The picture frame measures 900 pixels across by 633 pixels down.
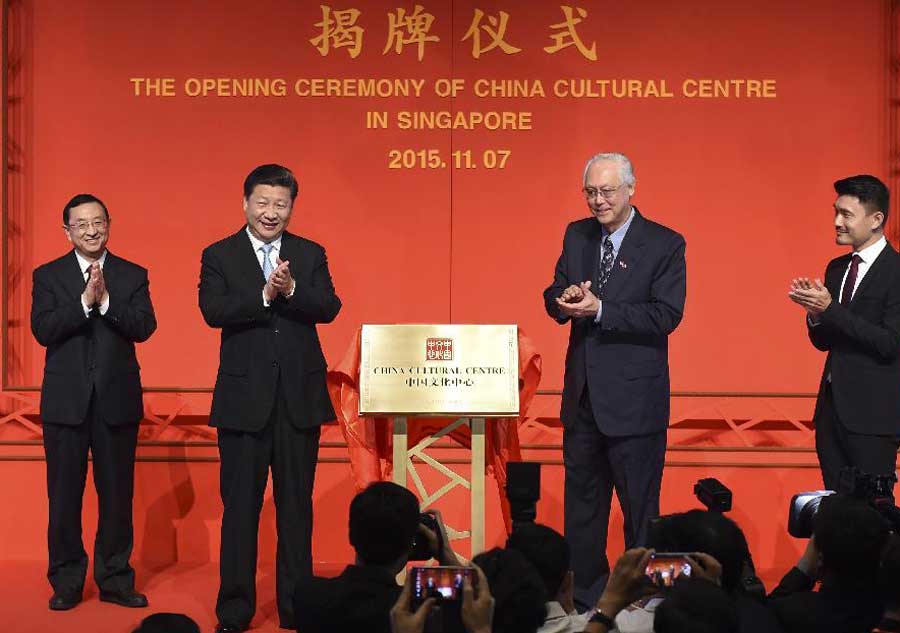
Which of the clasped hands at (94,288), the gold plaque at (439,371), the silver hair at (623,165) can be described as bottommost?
the gold plaque at (439,371)

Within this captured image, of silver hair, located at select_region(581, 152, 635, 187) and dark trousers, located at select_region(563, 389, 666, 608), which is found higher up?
silver hair, located at select_region(581, 152, 635, 187)

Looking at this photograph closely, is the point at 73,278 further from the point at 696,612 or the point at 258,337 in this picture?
the point at 696,612

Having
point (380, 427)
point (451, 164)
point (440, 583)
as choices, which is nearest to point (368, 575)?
point (440, 583)

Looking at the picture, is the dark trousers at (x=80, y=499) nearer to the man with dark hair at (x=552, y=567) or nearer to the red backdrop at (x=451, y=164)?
the red backdrop at (x=451, y=164)

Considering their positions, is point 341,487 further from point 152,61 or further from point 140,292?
point 152,61

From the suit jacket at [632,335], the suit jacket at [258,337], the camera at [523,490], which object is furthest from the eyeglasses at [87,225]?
the camera at [523,490]

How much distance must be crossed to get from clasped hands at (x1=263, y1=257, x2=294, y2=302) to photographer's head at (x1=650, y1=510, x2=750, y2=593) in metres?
1.67

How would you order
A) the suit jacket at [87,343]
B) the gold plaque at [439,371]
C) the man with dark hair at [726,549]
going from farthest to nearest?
the suit jacket at [87,343], the gold plaque at [439,371], the man with dark hair at [726,549]

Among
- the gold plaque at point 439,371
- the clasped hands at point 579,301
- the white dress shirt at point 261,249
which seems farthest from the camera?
the white dress shirt at point 261,249

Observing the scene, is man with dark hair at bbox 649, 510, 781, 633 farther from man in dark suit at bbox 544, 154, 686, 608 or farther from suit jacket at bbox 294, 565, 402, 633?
man in dark suit at bbox 544, 154, 686, 608

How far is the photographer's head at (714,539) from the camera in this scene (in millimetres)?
2695

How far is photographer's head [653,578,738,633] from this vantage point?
2248 millimetres

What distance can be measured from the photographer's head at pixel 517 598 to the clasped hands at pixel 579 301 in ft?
5.04

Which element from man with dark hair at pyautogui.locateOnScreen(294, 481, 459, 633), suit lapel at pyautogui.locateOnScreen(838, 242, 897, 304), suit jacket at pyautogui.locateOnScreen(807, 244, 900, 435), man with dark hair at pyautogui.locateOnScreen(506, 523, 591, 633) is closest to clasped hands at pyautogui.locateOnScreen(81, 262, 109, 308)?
man with dark hair at pyautogui.locateOnScreen(294, 481, 459, 633)
